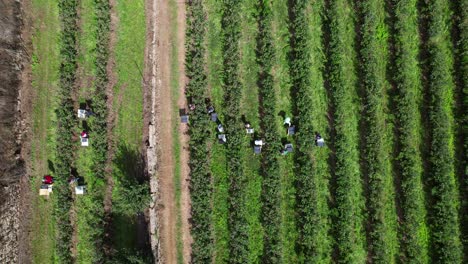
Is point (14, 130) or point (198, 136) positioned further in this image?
point (198, 136)

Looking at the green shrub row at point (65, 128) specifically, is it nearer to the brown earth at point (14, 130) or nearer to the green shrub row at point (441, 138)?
the brown earth at point (14, 130)

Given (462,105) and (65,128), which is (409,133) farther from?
(65,128)

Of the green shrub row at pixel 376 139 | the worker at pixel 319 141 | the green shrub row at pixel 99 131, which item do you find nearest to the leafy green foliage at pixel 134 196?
the green shrub row at pixel 99 131

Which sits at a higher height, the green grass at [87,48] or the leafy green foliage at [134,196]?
the green grass at [87,48]

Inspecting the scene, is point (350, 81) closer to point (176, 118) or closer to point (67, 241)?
point (176, 118)

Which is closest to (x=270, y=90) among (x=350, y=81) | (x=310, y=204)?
(x=350, y=81)

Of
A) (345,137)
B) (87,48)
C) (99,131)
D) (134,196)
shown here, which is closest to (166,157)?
(134,196)
